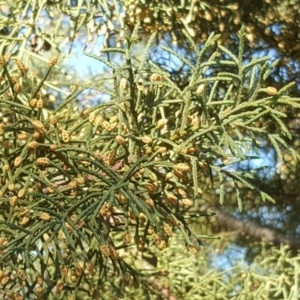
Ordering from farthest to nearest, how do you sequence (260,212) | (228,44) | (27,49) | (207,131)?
(260,212)
(228,44)
(27,49)
(207,131)

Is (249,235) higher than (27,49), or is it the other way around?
(27,49)

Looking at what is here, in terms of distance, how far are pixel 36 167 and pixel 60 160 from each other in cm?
5

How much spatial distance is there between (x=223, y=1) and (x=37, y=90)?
3.34 feet

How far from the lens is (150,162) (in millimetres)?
1250

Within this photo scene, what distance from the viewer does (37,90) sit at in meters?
1.31

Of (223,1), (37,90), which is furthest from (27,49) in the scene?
(37,90)

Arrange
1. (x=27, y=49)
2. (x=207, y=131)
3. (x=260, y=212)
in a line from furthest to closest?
(x=260, y=212) < (x=27, y=49) < (x=207, y=131)

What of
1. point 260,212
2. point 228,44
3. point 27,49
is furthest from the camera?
point 260,212

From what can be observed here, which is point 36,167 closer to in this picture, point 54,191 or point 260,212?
point 54,191

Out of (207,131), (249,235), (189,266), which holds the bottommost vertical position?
(249,235)

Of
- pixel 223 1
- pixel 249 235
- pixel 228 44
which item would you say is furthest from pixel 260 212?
pixel 223 1

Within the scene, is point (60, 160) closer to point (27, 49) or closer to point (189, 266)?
point (27, 49)

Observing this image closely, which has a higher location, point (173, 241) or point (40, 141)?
point (40, 141)

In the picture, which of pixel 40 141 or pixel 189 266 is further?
pixel 189 266
